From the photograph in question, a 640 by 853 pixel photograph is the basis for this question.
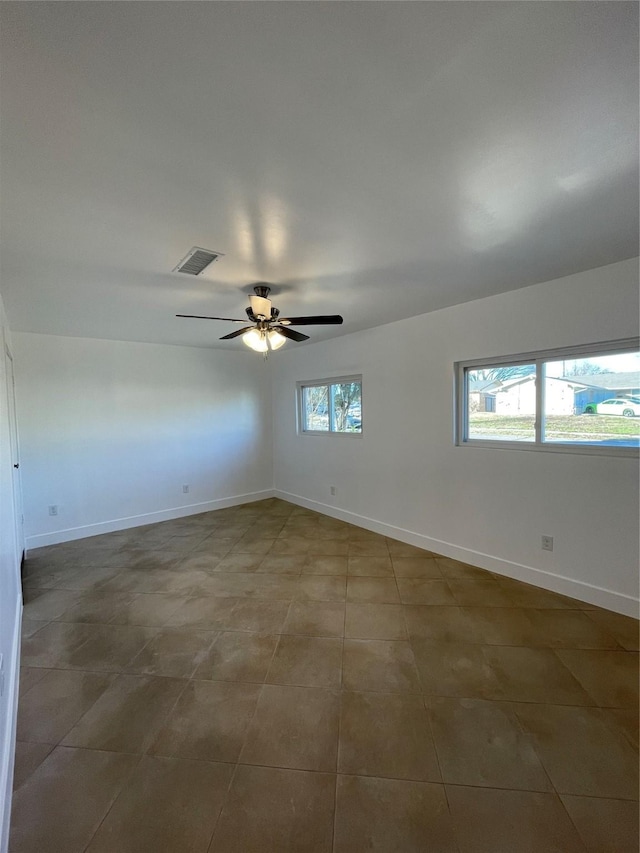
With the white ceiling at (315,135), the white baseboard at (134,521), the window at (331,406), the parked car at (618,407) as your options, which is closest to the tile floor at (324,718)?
the white baseboard at (134,521)

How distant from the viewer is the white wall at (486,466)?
92.4 inches

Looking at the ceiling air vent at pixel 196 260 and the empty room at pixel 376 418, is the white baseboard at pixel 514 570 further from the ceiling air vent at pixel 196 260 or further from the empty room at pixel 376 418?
the ceiling air vent at pixel 196 260

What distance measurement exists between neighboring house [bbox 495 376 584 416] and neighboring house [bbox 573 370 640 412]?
0.04 meters

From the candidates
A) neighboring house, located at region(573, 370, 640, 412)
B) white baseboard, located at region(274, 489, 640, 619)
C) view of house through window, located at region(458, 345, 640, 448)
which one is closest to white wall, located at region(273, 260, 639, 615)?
white baseboard, located at region(274, 489, 640, 619)

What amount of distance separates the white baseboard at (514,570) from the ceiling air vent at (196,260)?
3.15 metres

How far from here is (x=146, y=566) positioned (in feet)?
10.6

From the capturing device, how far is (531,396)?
2811 millimetres

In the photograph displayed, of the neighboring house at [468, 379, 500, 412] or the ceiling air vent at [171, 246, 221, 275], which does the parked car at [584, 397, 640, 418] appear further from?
the ceiling air vent at [171, 246, 221, 275]

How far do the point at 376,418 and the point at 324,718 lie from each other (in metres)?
2.86

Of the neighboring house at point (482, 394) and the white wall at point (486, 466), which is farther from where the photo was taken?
the neighboring house at point (482, 394)

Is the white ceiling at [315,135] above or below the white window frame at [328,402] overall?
above

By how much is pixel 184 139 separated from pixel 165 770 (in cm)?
240

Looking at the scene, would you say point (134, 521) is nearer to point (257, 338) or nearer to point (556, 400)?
point (257, 338)

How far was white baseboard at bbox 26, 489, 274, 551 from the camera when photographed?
3.78 meters
